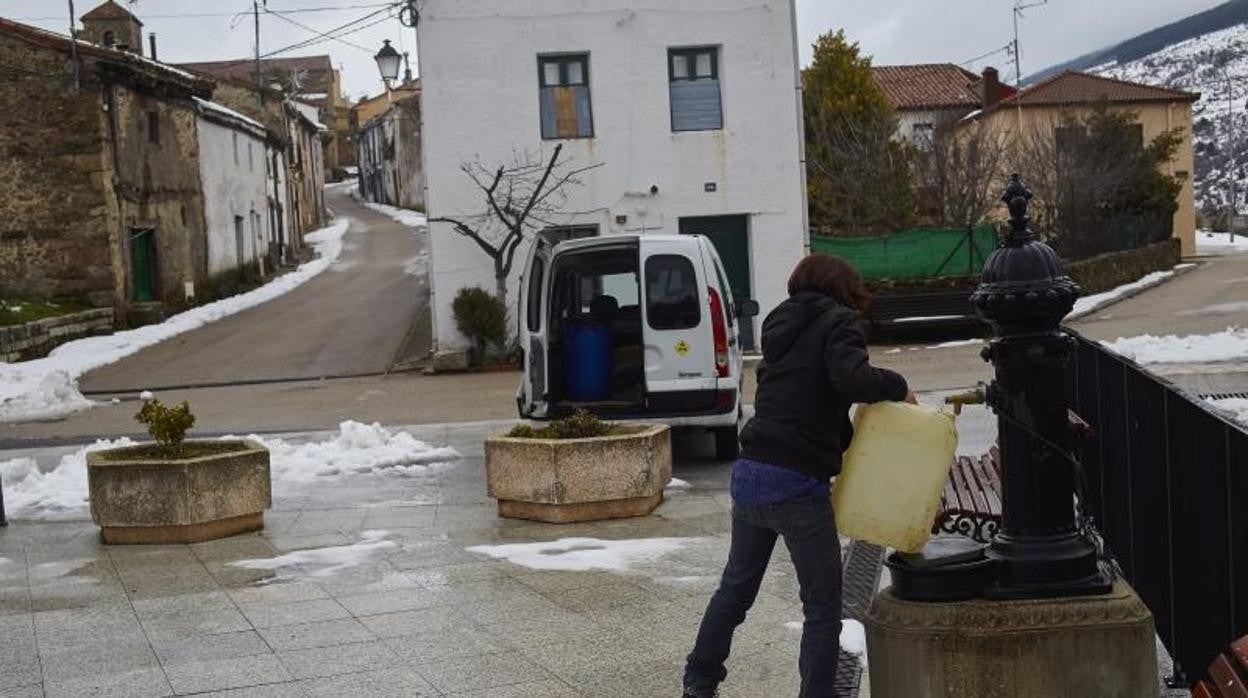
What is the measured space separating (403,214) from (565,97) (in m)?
44.5

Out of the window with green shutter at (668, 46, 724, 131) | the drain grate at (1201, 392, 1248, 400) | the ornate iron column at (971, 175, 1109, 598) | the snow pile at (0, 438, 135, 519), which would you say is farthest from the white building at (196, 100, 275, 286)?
the ornate iron column at (971, 175, 1109, 598)

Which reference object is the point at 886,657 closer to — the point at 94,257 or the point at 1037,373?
the point at 1037,373

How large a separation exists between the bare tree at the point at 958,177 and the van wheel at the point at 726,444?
68.6 feet

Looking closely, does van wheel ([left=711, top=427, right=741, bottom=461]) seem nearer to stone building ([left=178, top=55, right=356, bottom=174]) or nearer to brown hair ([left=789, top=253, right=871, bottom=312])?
brown hair ([left=789, top=253, right=871, bottom=312])

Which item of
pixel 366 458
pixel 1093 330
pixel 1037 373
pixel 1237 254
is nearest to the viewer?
pixel 1037 373

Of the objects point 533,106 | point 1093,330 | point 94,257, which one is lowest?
point 1093,330

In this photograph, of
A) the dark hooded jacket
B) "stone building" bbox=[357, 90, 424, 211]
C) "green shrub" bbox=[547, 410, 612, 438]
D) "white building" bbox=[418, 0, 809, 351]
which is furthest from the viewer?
"stone building" bbox=[357, 90, 424, 211]

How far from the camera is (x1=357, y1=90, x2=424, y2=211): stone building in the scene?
2862 inches

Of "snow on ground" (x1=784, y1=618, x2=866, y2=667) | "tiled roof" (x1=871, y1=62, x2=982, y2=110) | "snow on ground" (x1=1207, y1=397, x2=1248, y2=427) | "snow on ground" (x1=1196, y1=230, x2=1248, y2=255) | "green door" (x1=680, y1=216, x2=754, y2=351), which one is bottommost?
"snow on ground" (x1=784, y1=618, x2=866, y2=667)

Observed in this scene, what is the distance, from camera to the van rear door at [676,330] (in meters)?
12.5

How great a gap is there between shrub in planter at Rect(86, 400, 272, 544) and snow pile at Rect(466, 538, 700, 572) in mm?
1749

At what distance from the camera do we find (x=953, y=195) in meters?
33.8

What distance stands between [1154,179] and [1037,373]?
37.8 m

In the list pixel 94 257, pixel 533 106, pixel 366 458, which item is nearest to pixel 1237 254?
pixel 533 106
